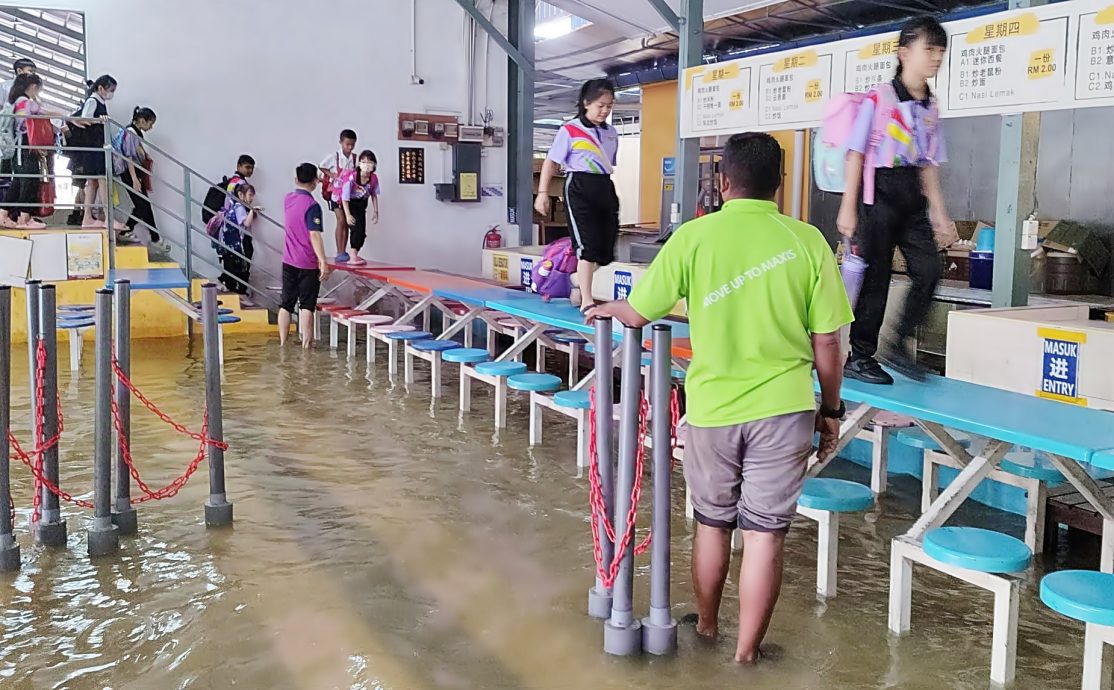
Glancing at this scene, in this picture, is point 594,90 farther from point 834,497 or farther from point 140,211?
point 140,211

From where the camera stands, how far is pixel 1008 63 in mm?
4625

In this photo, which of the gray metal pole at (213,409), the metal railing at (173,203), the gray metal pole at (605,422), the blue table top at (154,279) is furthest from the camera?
the metal railing at (173,203)

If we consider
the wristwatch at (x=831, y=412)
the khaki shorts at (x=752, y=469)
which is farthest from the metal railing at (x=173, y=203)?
the wristwatch at (x=831, y=412)

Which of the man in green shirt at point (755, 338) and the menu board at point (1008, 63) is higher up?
the menu board at point (1008, 63)

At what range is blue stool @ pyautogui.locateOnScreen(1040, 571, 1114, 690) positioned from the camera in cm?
252

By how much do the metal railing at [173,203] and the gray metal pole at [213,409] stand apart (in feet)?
16.7

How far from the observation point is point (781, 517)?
9.23 ft

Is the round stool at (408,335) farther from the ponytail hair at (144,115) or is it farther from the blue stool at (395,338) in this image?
the ponytail hair at (144,115)

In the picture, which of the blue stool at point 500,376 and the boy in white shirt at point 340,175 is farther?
the boy in white shirt at point 340,175

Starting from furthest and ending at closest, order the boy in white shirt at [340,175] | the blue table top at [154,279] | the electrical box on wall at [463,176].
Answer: the electrical box on wall at [463,176] → the boy in white shirt at [340,175] → the blue table top at [154,279]

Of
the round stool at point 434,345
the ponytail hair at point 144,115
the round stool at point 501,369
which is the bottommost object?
the round stool at point 501,369

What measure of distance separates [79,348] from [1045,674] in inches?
263

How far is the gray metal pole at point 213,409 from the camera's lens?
4039 millimetres

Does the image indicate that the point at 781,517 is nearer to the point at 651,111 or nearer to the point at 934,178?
the point at 934,178
